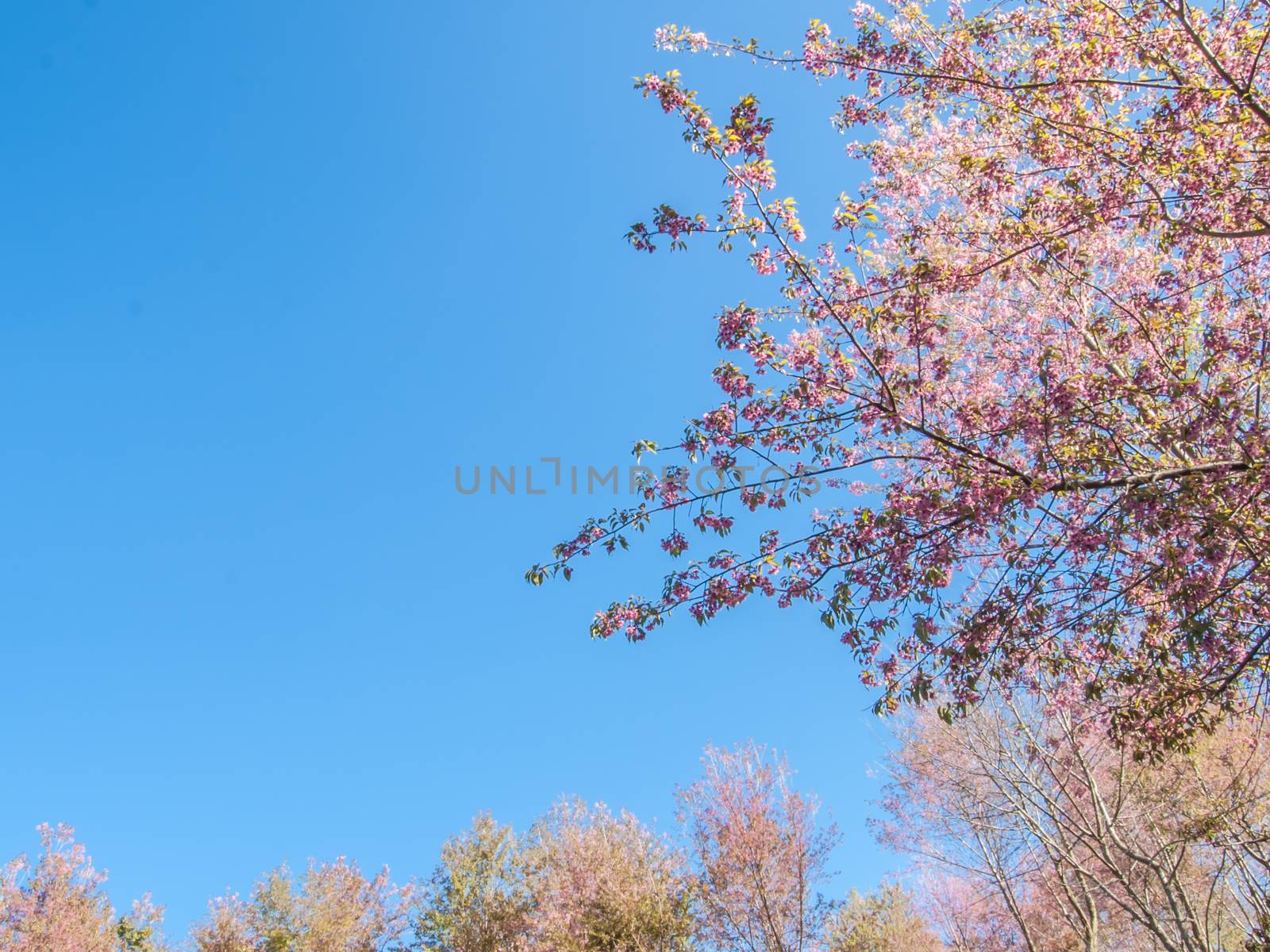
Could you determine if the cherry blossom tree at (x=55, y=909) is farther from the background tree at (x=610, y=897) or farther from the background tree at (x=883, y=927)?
the background tree at (x=883, y=927)

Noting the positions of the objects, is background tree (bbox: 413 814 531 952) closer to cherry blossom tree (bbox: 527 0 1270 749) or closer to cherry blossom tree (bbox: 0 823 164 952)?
cherry blossom tree (bbox: 0 823 164 952)

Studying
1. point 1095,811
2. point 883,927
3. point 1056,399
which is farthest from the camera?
point 883,927

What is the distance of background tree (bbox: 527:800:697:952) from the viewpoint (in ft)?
53.4

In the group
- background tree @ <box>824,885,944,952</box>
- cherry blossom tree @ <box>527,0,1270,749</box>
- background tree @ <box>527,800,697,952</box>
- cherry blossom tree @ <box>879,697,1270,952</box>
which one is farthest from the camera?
background tree @ <box>824,885,944,952</box>

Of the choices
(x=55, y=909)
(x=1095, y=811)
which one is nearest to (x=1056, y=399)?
(x=1095, y=811)

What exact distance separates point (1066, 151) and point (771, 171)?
2508mm

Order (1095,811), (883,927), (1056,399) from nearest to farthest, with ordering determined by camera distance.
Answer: (1056,399)
(1095,811)
(883,927)

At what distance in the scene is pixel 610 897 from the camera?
1655 centimetres

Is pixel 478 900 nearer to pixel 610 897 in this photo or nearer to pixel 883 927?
pixel 610 897

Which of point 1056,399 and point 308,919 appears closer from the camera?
point 1056,399

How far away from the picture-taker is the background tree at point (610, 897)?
640 inches

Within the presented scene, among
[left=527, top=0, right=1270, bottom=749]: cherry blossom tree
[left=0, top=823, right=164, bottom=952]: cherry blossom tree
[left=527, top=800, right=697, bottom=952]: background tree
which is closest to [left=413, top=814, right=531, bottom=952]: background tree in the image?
[left=527, top=800, right=697, bottom=952]: background tree

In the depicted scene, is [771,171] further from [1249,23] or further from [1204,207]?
[1249,23]

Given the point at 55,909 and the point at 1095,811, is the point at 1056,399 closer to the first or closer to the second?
the point at 1095,811
